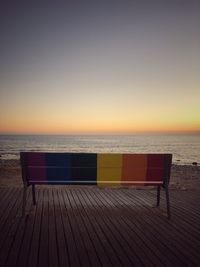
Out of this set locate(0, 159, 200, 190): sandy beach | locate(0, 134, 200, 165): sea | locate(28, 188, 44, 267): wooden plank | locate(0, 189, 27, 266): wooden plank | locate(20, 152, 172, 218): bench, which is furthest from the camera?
locate(0, 134, 200, 165): sea

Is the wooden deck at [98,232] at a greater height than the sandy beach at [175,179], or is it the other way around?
the wooden deck at [98,232]

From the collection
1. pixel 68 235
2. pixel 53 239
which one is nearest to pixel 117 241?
pixel 68 235

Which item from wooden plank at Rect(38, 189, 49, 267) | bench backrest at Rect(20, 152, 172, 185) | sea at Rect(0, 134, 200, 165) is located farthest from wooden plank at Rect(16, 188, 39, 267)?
sea at Rect(0, 134, 200, 165)

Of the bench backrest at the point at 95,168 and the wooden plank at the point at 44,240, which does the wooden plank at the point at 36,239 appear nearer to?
the wooden plank at the point at 44,240

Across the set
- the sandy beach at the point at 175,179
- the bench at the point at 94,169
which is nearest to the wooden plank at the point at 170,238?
the bench at the point at 94,169

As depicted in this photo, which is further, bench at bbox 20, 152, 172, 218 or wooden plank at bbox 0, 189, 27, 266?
bench at bbox 20, 152, 172, 218

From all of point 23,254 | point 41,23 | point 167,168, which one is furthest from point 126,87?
point 23,254

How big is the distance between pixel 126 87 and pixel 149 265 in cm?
1953

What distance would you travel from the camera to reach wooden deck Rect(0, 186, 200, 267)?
273 cm

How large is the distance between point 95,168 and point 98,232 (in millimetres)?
960

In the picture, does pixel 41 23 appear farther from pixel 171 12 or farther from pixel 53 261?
pixel 53 261

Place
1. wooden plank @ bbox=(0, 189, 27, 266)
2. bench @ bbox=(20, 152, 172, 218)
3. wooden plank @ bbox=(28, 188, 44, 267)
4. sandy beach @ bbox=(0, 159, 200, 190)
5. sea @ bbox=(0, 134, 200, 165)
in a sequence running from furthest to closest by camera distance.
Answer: sea @ bbox=(0, 134, 200, 165) < sandy beach @ bbox=(0, 159, 200, 190) < bench @ bbox=(20, 152, 172, 218) < wooden plank @ bbox=(0, 189, 27, 266) < wooden plank @ bbox=(28, 188, 44, 267)

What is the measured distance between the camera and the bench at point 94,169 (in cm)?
400

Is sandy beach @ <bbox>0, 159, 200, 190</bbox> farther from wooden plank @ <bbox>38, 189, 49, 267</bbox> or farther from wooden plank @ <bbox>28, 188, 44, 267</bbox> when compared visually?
wooden plank @ <bbox>38, 189, 49, 267</bbox>
